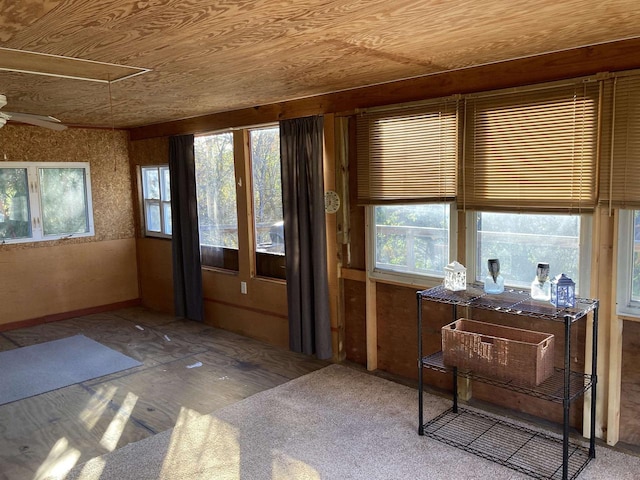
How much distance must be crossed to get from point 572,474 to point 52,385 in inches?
145

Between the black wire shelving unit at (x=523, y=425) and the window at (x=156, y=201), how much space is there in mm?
3929

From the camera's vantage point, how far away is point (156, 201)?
21.4 ft

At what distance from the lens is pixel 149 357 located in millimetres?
4859

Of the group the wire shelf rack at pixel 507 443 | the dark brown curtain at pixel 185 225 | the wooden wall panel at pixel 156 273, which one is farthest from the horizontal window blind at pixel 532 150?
the wooden wall panel at pixel 156 273

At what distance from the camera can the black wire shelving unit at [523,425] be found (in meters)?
2.78

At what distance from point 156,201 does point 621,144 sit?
511cm

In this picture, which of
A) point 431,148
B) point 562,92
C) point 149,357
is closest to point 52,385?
point 149,357

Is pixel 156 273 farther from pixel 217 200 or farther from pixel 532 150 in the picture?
pixel 532 150

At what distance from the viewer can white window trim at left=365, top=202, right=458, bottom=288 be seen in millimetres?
3664

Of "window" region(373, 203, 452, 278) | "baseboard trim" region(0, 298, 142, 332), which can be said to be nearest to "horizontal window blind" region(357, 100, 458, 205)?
"window" region(373, 203, 452, 278)

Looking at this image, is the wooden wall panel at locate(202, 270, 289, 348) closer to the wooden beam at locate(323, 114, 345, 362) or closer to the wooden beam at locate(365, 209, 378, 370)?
the wooden beam at locate(323, 114, 345, 362)

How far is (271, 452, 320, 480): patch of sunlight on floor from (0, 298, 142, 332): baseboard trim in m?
4.22

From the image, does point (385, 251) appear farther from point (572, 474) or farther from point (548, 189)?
point (572, 474)

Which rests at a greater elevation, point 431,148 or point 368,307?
point 431,148
